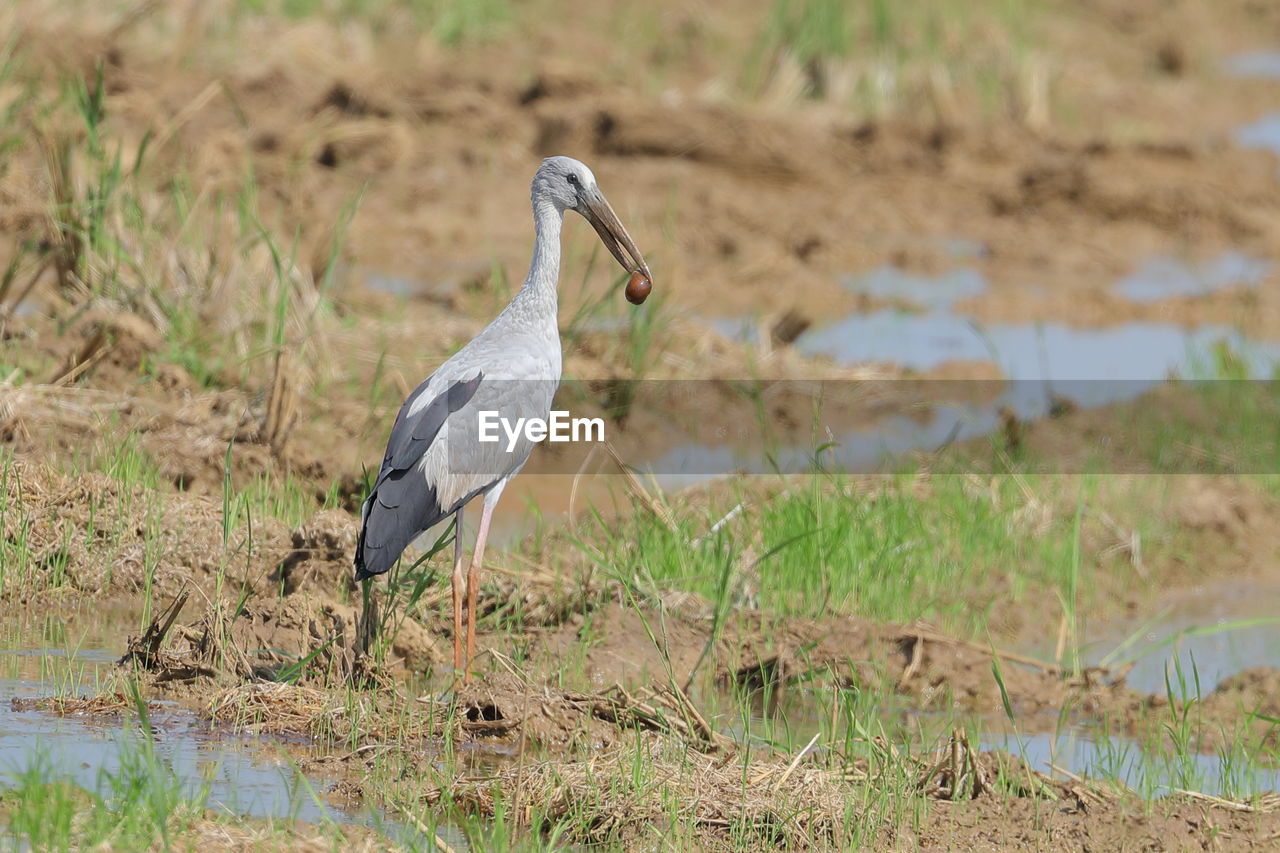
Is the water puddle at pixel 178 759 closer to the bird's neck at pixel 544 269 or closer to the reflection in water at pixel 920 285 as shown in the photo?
the bird's neck at pixel 544 269

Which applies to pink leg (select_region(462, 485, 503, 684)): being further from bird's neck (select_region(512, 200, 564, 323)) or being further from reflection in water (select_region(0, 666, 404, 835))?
reflection in water (select_region(0, 666, 404, 835))

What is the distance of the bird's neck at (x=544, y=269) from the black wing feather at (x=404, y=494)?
0.38 meters

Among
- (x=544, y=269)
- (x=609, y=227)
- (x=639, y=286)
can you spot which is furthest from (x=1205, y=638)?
(x=544, y=269)

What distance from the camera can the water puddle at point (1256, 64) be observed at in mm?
21219

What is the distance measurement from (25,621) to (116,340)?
2.39 m

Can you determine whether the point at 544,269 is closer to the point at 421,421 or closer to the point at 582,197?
the point at 582,197

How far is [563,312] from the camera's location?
31.3ft

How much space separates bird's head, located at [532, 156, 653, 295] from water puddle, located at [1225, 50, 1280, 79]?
16.7 meters

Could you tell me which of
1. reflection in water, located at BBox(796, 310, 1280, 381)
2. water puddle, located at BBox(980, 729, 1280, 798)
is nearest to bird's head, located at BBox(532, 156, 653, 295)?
water puddle, located at BBox(980, 729, 1280, 798)

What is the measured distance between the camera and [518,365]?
5602 millimetres

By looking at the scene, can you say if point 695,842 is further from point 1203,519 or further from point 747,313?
point 747,313

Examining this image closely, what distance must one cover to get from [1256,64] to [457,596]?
61.4ft

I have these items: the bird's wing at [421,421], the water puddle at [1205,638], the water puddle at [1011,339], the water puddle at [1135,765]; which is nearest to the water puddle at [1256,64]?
the water puddle at [1011,339]

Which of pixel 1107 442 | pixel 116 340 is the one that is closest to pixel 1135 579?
pixel 1107 442
